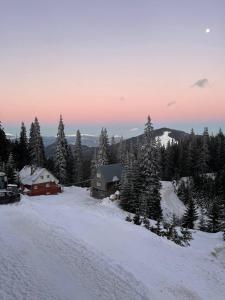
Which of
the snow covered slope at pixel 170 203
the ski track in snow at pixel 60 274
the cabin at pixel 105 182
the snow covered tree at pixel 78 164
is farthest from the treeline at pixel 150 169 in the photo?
the ski track in snow at pixel 60 274

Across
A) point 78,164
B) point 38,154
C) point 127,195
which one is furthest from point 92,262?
point 78,164

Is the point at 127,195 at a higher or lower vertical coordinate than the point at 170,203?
higher

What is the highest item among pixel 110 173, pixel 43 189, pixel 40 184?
pixel 110 173

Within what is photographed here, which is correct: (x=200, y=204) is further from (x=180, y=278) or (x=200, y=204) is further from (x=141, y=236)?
(x=180, y=278)

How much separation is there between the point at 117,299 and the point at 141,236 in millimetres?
11650

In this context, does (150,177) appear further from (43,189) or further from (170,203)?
(43,189)

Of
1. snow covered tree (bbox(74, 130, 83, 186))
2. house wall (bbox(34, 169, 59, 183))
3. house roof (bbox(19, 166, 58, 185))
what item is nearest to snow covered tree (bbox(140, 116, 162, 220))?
house wall (bbox(34, 169, 59, 183))

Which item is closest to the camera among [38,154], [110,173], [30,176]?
[30,176]

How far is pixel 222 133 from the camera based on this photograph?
367 ft

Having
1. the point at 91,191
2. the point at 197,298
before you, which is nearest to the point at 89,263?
the point at 197,298

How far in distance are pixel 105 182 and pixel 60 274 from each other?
5392cm

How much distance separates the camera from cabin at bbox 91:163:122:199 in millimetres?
68062

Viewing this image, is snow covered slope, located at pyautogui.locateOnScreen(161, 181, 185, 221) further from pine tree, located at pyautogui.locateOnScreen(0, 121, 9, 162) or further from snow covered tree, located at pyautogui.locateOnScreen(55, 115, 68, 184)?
pine tree, located at pyautogui.locateOnScreen(0, 121, 9, 162)

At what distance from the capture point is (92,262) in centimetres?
1605
